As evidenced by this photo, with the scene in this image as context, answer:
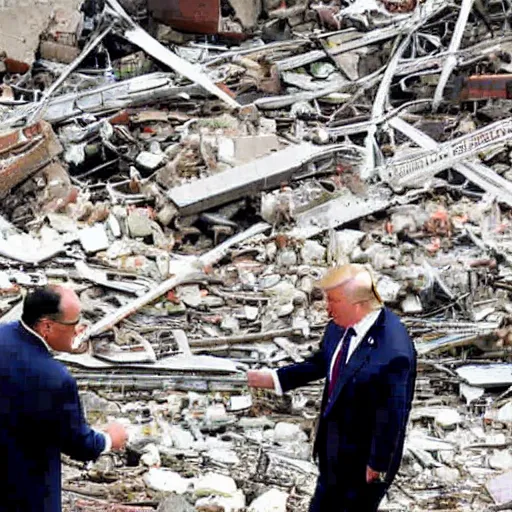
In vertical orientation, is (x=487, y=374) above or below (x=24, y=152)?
below

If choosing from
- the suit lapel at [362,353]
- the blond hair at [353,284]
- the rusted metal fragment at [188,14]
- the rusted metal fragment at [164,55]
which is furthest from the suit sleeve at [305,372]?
the rusted metal fragment at [188,14]

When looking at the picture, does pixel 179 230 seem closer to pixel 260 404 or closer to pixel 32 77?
pixel 260 404

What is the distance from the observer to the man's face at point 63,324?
3986mm

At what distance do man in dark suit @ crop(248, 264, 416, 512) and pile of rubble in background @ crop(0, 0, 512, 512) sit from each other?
4.89ft

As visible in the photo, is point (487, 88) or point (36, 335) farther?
point (487, 88)

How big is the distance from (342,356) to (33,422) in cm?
124

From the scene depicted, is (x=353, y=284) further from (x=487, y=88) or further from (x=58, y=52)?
(x=58, y=52)


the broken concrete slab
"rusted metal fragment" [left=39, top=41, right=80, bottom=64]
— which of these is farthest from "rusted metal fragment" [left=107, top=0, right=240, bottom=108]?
the broken concrete slab

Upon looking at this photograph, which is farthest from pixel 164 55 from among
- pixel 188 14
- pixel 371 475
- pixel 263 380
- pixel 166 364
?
pixel 371 475

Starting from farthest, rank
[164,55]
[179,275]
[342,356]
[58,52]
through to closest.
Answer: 1. [58,52]
2. [164,55]
3. [179,275]
4. [342,356]

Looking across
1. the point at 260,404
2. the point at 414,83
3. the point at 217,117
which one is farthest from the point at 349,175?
the point at 260,404

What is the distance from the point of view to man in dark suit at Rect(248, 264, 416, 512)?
437 cm

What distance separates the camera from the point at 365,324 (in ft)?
14.5

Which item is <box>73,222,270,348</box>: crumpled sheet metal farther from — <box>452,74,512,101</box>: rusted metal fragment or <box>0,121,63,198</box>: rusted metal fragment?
<box>452,74,512,101</box>: rusted metal fragment
